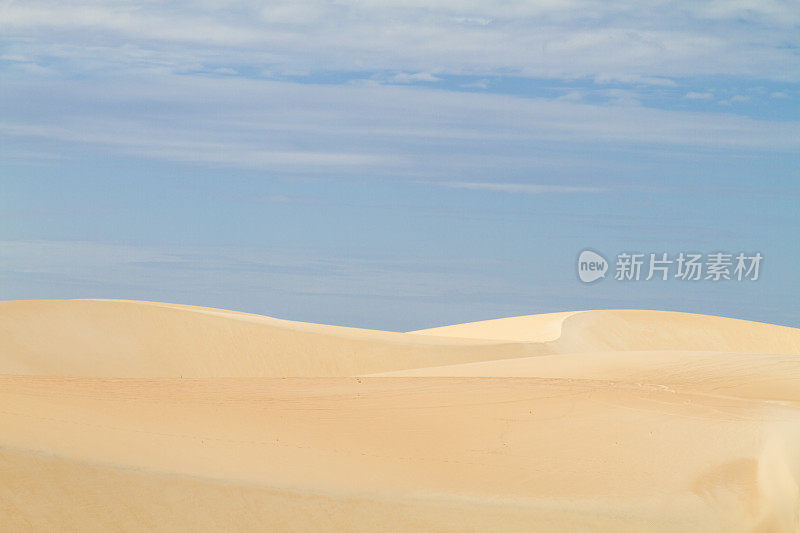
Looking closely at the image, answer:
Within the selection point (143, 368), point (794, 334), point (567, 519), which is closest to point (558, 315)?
point (794, 334)

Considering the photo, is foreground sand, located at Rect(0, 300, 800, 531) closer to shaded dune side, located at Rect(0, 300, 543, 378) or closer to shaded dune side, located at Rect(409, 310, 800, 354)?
shaded dune side, located at Rect(0, 300, 543, 378)

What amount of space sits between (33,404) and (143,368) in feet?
56.1

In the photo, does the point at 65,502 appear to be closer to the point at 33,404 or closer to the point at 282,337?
the point at 33,404

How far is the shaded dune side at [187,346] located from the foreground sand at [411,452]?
10918 millimetres

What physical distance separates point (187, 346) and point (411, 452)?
19.1 meters

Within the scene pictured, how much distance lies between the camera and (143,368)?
27.5 m

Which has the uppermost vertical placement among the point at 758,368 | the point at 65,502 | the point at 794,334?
the point at 65,502

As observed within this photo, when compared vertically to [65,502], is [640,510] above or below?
below

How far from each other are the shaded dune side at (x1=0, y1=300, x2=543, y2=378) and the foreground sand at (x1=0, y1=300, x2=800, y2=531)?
35.8 ft

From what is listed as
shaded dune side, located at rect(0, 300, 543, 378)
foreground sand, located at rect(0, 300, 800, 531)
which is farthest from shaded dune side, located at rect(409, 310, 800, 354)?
foreground sand, located at rect(0, 300, 800, 531)

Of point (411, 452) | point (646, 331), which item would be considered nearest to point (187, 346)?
point (411, 452)

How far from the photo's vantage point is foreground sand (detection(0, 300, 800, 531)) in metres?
8.85

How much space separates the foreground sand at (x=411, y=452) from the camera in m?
8.85

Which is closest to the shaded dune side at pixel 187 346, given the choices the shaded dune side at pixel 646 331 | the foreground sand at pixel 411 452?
the shaded dune side at pixel 646 331
